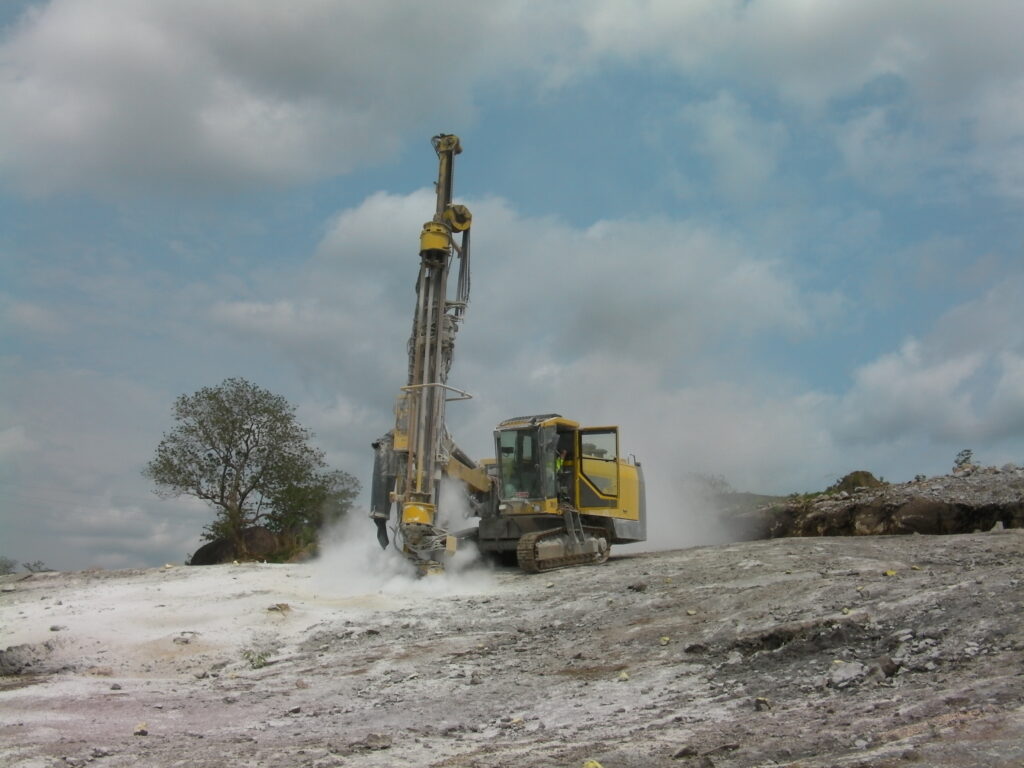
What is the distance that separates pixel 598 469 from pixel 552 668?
31.4 ft

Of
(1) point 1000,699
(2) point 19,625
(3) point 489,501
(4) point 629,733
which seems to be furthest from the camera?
(3) point 489,501

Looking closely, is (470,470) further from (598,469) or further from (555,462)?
(598,469)

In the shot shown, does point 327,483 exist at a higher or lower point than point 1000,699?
higher

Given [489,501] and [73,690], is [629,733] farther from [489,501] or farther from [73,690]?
[489,501]

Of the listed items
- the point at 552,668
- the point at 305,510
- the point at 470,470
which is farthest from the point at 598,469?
the point at 305,510

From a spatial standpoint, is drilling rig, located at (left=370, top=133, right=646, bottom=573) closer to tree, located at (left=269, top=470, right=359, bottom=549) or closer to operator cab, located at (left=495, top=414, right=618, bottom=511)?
operator cab, located at (left=495, top=414, right=618, bottom=511)

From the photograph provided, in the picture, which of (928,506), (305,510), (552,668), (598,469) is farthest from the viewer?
(305,510)

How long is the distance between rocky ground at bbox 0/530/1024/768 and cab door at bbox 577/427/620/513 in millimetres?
3483

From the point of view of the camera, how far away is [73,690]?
381 inches

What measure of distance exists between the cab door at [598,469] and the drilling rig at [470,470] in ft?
0.07

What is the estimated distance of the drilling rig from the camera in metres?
16.4

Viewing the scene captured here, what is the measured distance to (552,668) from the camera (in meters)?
9.65

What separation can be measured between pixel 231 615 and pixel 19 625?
2928 mm

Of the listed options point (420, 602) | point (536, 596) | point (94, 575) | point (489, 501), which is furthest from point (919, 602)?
point (94, 575)
